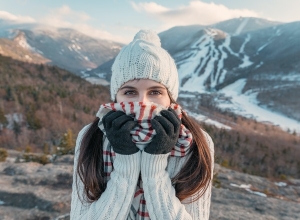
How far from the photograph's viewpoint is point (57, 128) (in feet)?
66.2

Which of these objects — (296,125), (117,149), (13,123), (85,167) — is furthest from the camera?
(296,125)

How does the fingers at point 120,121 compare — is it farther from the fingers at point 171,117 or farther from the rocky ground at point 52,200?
the rocky ground at point 52,200

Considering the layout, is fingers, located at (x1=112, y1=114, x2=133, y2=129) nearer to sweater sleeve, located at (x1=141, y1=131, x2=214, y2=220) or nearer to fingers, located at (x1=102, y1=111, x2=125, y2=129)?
fingers, located at (x1=102, y1=111, x2=125, y2=129)

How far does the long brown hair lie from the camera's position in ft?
5.97

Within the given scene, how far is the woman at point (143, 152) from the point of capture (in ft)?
5.28

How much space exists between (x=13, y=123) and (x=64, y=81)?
63.4ft

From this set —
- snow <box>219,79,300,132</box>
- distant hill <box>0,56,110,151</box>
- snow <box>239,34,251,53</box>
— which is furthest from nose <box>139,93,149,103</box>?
snow <box>239,34,251,53</box>

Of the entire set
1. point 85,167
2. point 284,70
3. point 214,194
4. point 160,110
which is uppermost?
point 284,70

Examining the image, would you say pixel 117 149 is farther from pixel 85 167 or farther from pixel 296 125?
pixel 296 125

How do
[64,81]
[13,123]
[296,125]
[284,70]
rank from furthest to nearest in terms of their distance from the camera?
[284,70], [296,125], [64,81], [13,123]

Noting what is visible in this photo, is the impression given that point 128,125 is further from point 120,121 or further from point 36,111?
point 36,111

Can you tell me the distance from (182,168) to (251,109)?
59939mm

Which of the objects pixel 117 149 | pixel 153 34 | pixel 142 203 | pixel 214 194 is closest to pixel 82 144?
pixel 117 149

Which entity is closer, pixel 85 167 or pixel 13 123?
pixel 85 167
